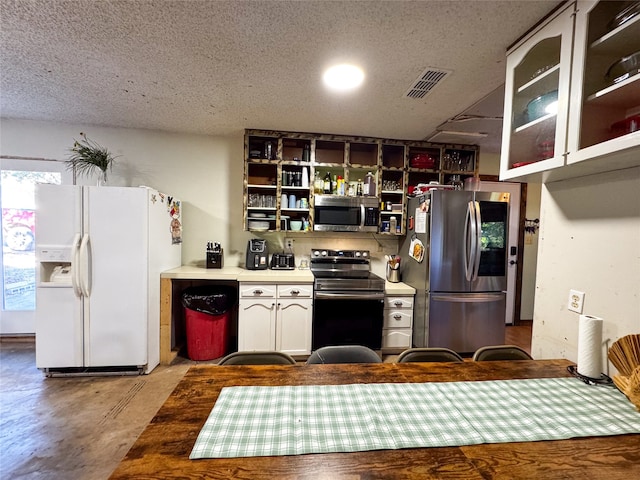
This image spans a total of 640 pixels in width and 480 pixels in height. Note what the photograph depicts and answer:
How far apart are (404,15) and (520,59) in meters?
0.68

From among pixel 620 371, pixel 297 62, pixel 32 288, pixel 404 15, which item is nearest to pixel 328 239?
pixel 297 62

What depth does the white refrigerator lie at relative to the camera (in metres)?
2.22

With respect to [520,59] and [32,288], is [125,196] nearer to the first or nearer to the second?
[32,288]

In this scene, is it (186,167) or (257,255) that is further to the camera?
(186,167)

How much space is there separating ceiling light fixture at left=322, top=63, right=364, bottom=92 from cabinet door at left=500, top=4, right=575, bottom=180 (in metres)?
0.90

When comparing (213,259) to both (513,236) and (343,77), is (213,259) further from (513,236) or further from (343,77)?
(513,236)

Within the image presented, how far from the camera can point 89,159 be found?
2.62 metres

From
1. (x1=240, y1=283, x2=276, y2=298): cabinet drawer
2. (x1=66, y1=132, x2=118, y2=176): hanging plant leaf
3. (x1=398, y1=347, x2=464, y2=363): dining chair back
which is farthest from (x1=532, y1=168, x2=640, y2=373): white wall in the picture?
(x1=66, y1=132, x2=118, y2=176): hanging plant leaf

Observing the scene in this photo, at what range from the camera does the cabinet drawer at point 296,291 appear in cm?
265

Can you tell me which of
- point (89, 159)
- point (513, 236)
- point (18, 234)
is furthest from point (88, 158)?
point (513, 236)

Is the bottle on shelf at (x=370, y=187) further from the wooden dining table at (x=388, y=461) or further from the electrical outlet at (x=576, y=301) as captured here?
the wooden dining table at (x=388, y=461)

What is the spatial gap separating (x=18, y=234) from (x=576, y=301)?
4947 mm

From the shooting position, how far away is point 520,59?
1.43 meters

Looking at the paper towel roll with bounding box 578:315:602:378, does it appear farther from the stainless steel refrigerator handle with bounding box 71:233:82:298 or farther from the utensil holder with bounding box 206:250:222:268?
the stainless steel refrigerator handle with bounding box 71:233:82:298
